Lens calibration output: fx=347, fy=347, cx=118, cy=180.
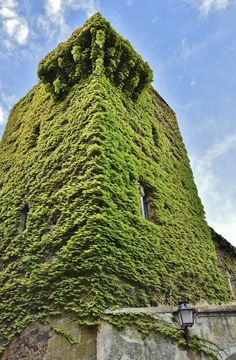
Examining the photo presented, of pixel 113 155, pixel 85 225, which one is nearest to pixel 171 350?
pixel 85 225

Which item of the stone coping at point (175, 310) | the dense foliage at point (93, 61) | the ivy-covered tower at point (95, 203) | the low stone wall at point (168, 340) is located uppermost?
the dense foliage at point (93, 61)

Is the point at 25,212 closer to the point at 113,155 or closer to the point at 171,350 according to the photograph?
the point at 113,155

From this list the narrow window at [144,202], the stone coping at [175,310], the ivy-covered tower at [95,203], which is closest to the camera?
the stone coping at [175,310]

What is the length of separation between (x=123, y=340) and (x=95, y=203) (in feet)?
8.17

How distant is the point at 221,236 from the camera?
1448cm

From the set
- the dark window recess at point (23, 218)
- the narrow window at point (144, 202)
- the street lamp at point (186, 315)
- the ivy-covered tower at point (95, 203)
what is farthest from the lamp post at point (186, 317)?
the dark window recess at point (23, 218)

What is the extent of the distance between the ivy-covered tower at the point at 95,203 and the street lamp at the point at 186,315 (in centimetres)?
98

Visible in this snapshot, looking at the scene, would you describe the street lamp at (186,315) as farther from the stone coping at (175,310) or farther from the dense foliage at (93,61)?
the dense foliage at (93,61)

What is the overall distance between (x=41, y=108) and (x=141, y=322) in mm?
8559

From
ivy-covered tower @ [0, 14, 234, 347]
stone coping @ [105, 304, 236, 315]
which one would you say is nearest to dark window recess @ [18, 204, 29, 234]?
ivy-covered tower @ [0, 14, 234, 347]

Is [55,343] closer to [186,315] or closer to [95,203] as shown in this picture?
[186,315]

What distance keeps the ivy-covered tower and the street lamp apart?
981 mm

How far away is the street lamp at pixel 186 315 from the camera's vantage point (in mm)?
5277

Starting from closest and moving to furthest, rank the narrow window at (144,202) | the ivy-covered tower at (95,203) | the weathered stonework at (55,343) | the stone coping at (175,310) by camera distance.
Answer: the weathered stonework at (55,343) → the stone coping at (175,310) → the ivy-covered tower at (95,203) → the narrow window at (144,202)
